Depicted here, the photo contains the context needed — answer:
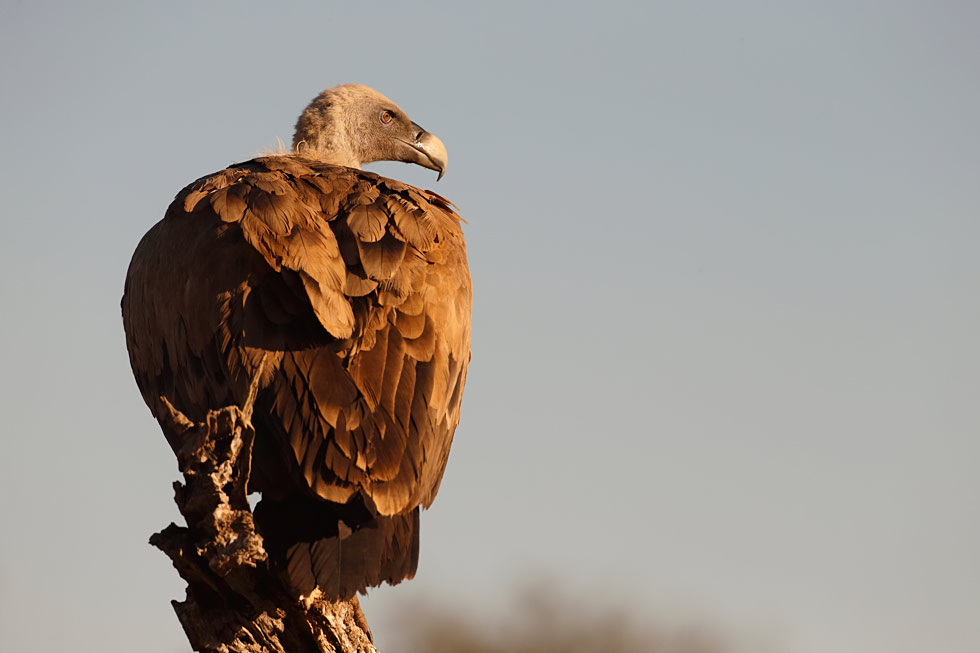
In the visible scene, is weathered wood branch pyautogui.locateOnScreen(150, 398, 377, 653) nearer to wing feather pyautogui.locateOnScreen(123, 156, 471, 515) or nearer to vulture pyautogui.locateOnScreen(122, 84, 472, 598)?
vulture pyautogui.locateOnScreen(122, 84, 472, 598)

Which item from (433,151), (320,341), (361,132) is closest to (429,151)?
(433,151)

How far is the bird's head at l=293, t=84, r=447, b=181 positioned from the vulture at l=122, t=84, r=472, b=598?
6.30ft

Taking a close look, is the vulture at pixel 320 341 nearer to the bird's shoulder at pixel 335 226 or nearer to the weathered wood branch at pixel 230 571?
the bird's shoulder at pixel 335 226

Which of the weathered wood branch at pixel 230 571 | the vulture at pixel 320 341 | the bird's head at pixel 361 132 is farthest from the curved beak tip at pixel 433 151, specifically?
the weathered wood branch at pixel 230 571

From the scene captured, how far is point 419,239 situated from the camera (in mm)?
5707

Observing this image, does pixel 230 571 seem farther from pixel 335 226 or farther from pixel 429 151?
pixel 429 151

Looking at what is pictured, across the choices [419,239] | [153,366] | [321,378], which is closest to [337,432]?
[321,378]

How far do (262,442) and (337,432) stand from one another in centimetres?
35

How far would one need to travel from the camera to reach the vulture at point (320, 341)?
484 centimetres

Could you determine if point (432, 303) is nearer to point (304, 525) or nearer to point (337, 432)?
point (337, 432)

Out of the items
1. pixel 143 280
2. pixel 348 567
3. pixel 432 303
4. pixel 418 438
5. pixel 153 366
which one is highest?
pixel 143 280

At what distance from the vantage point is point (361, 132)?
862 cm

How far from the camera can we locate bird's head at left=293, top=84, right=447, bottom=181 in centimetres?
836

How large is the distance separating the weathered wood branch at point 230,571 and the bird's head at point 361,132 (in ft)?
13.2
